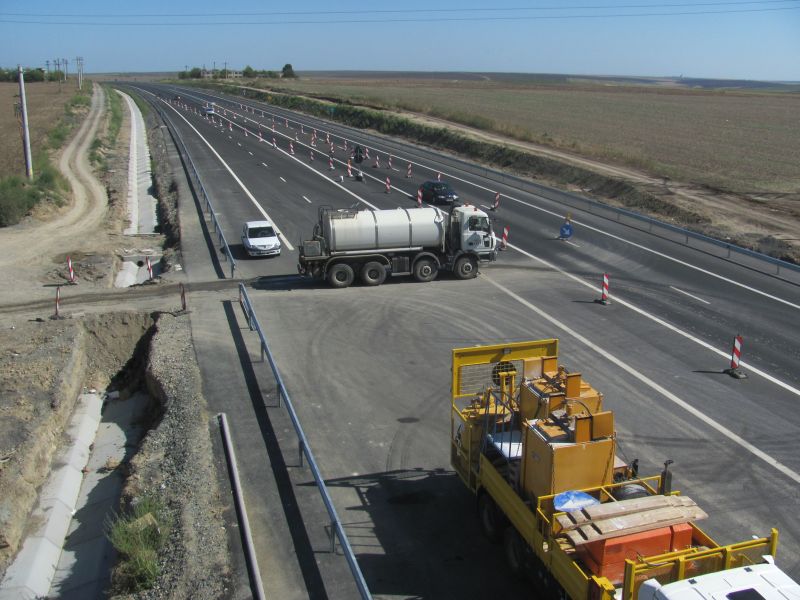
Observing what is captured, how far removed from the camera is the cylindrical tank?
25594 mm

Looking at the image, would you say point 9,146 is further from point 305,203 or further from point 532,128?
point 532,128

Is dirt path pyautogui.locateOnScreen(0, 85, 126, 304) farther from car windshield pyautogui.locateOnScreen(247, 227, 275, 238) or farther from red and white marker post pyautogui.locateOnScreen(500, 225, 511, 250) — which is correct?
red and white marker post pyautogui.locateOnScreen(500, 225, 511, 250)

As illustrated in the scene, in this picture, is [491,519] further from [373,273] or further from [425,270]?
[425,270]

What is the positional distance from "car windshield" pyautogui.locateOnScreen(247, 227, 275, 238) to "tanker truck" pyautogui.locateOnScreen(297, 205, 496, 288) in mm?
4305

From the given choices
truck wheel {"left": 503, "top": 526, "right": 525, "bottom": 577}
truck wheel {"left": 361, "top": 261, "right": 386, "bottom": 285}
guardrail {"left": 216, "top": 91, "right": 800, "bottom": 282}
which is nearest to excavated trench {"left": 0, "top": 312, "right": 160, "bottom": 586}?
truck wheel {"left": 361, "top": 261, "right": 386, "bottom": 285}

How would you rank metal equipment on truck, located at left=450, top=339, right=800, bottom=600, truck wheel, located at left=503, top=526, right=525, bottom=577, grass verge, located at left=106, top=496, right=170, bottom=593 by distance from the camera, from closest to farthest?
metal equipment on truck, located at left=450, top=339, right=800, bottom=600
truck wheel, located at left=503, top=526, right=525, bottom=577
grass verge, located at left=106, top=496, right=170, bottom=593

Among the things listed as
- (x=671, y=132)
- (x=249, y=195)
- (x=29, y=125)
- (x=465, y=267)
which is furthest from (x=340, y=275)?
(x=29, y=125)

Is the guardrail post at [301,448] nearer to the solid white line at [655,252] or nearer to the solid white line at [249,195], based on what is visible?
the solid white line at [249,195]

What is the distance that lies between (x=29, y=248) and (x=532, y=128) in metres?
55.6

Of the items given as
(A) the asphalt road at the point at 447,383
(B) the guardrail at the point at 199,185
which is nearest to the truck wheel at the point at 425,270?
(A) the asphalt road at the point at 447,383

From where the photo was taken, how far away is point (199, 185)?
1596 inches

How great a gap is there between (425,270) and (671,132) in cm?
5749

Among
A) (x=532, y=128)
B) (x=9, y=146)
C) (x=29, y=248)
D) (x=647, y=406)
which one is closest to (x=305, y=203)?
(x=29, y=248)

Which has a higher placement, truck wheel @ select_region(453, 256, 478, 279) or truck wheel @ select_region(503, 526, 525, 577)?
truck wheel @ select_region(453, 256, 478, 279)
